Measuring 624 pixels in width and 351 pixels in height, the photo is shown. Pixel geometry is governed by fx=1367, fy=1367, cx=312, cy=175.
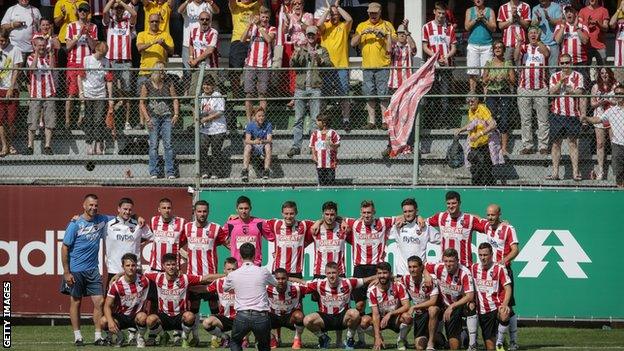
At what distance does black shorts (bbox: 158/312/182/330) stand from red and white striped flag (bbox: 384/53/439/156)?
4.30m

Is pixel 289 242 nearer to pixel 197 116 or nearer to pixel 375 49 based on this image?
pixel 197 116

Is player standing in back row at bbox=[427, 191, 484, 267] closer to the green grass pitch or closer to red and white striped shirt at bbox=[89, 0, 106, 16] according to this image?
the green grass pitch

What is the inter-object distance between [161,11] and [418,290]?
29.0 ft

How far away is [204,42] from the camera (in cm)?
2422

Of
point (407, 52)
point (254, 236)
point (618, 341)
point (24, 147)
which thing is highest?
point (407, 52)

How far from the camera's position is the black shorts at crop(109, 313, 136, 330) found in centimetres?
1928

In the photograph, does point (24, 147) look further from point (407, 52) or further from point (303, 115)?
point (407, 52)

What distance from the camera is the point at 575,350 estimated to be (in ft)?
61.1

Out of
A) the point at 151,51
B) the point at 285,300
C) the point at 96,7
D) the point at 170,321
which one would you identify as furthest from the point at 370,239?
the point at 96,7

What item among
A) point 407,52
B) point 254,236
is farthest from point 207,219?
point 407,52

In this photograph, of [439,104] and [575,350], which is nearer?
[575,350]

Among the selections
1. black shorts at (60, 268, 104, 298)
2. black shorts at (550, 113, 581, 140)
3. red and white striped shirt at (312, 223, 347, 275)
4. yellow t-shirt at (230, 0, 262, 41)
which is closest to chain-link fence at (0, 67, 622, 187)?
black shorts at (550, 113, 581, 140)

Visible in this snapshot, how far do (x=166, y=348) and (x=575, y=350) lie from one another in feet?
18.4

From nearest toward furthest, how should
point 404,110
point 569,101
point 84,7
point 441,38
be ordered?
point 569,101, point 404,110, point 441,38, point 84,7
